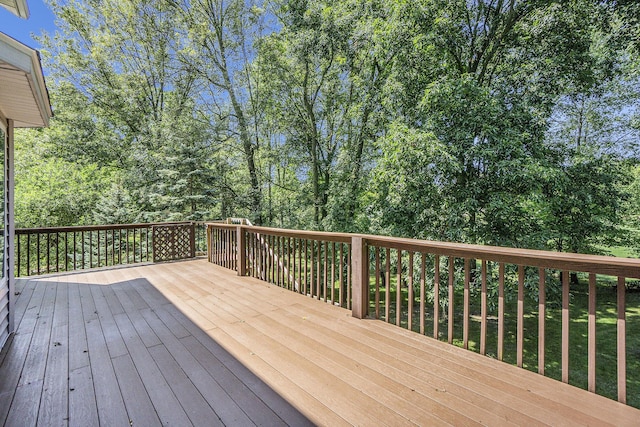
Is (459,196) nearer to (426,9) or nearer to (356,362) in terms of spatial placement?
(426,9)

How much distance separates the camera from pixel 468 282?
8.27ft

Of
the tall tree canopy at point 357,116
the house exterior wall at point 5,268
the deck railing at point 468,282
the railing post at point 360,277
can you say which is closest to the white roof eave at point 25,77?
the house exterior wall at point 5,268

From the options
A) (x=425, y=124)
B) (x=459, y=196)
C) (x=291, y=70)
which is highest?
(x=291, y=70)

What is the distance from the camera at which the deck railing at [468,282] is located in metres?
1.82

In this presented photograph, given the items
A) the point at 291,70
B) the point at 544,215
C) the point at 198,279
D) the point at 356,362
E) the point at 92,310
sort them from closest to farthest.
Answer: the point at 356,362
the point at 92,310
the point at 198,279
the point at 544,215
the point at 291,70

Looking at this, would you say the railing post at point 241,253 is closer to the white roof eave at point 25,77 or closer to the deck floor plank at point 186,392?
the deck floor plank at point 186,392

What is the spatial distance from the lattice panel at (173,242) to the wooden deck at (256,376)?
3183 mm

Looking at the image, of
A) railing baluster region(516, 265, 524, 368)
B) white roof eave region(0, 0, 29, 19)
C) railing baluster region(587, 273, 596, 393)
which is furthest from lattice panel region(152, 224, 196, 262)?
railing baluster region(587, 273, 596, 393)

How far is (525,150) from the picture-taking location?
5.81m

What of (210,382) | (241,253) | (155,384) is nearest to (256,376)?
(210,382)

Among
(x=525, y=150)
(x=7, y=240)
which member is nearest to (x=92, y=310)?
(x=7, y=240)

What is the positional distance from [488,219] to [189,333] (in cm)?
563

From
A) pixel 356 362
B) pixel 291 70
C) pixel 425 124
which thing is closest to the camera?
pixel 356 362

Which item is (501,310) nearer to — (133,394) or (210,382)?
(210,382)
